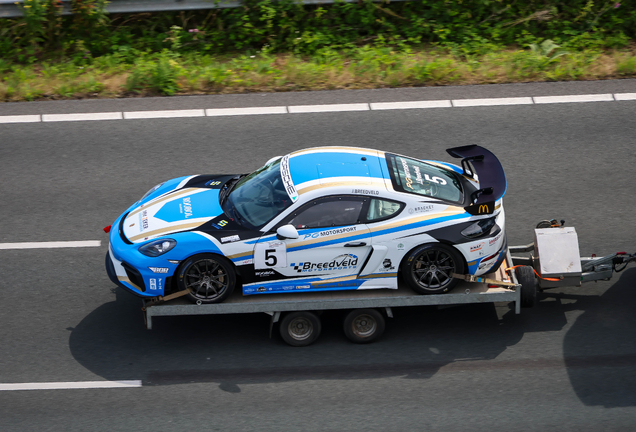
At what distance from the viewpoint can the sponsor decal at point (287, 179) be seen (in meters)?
7.84

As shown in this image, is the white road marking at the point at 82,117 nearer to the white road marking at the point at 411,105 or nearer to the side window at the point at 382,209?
the white road marking at the point at 411,105

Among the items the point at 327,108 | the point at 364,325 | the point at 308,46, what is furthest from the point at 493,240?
the point at 308,46

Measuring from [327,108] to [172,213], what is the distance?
190 inches

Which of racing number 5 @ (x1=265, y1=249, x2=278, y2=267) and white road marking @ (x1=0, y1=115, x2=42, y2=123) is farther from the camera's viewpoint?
white road marking @ (x1=0, y1=115, x2=42, y2=123)

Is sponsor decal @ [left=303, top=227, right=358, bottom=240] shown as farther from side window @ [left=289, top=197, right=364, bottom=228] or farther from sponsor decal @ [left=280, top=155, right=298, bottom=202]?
sponsor decal @ [left=280, top=155, right=298, bottom=202]

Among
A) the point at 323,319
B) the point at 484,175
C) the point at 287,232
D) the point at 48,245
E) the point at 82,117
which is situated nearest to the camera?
the point at 287,232

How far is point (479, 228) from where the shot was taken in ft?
26.0

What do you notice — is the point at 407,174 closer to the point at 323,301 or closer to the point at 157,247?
the point at 323,301

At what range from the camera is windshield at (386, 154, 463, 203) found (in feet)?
26.3

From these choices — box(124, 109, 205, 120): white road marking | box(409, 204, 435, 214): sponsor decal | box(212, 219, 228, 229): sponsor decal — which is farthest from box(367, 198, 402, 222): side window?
box(124, 109, 205, 120): white road marking

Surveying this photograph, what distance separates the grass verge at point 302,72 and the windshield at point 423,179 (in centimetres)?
459

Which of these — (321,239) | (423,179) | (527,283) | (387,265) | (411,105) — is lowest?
(527,283)

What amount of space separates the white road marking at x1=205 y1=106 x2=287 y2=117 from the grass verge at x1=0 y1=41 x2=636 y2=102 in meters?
0.65

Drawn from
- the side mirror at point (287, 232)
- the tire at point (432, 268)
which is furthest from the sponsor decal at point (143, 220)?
the tire at point (432, 268)
